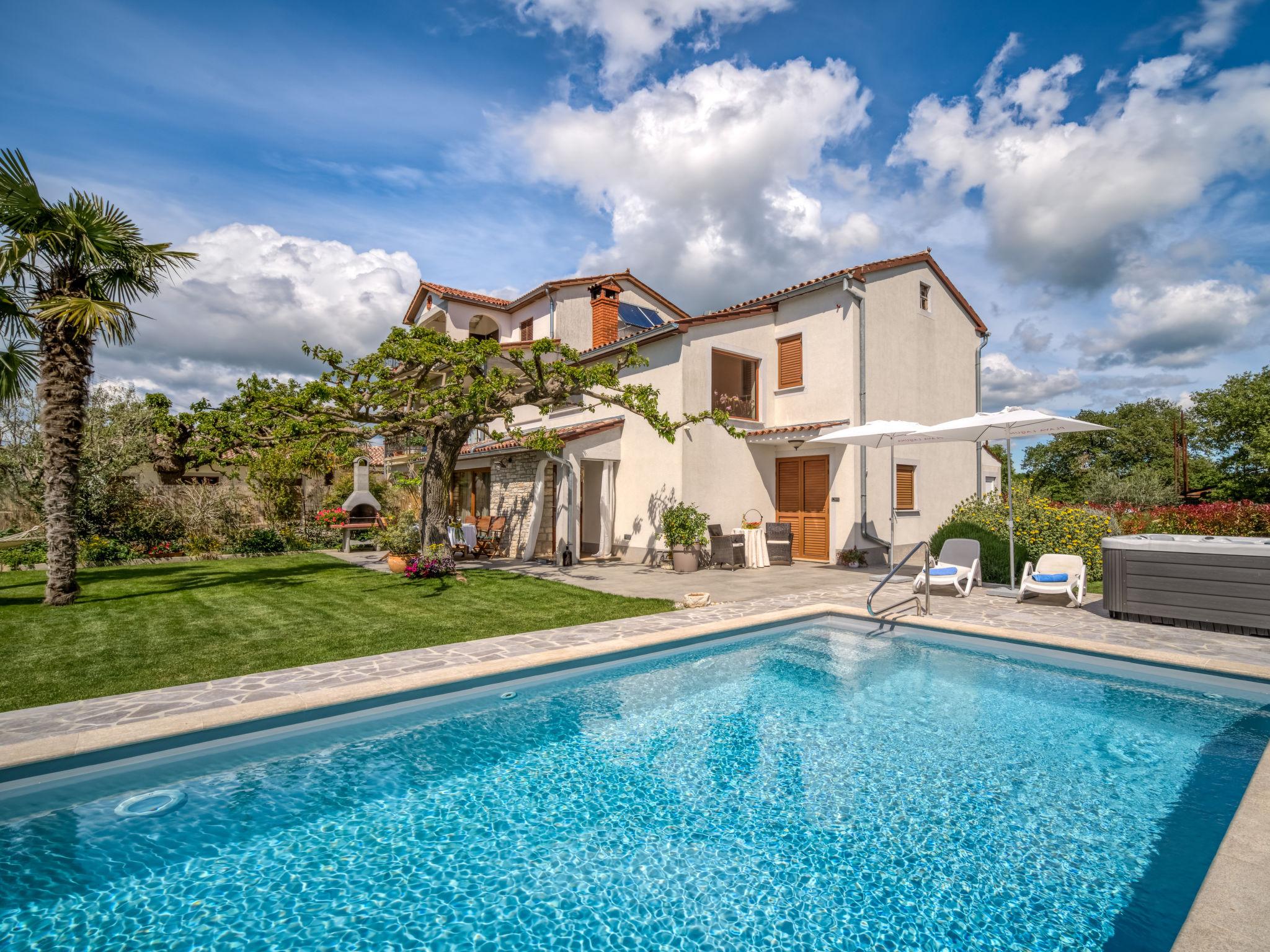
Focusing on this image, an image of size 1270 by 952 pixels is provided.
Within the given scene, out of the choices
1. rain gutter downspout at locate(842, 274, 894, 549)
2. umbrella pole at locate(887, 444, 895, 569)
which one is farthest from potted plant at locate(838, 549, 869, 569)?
umbrella pole at locate(887, 444, 895, 569)

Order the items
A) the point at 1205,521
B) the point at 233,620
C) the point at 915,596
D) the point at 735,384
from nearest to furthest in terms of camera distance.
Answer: the point at 233,620
the point at 915,596
the point at 1205,521
the point at 735,384

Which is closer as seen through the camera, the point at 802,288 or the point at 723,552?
the point at 723,552

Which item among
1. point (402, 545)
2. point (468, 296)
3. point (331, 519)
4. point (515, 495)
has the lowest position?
point (402, 545)

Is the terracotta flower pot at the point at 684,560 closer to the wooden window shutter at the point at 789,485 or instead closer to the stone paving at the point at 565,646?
the stone paving at the point at 565,646

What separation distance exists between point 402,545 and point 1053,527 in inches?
578

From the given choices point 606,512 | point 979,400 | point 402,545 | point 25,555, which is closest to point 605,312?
point 606,512

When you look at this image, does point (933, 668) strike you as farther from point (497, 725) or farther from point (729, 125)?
point (729, 125)

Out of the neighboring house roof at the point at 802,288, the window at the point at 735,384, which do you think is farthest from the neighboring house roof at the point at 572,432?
the neighboring house roof at the point at 802,288

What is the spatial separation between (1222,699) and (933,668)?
8.83 ft

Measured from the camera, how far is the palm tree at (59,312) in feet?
30.3

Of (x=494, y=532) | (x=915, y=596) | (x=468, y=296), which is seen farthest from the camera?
(x=468, y=296)

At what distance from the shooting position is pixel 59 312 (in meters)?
9.25

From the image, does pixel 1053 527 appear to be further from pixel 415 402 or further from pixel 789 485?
pixel 415 402

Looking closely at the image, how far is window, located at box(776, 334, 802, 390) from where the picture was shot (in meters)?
16.9
